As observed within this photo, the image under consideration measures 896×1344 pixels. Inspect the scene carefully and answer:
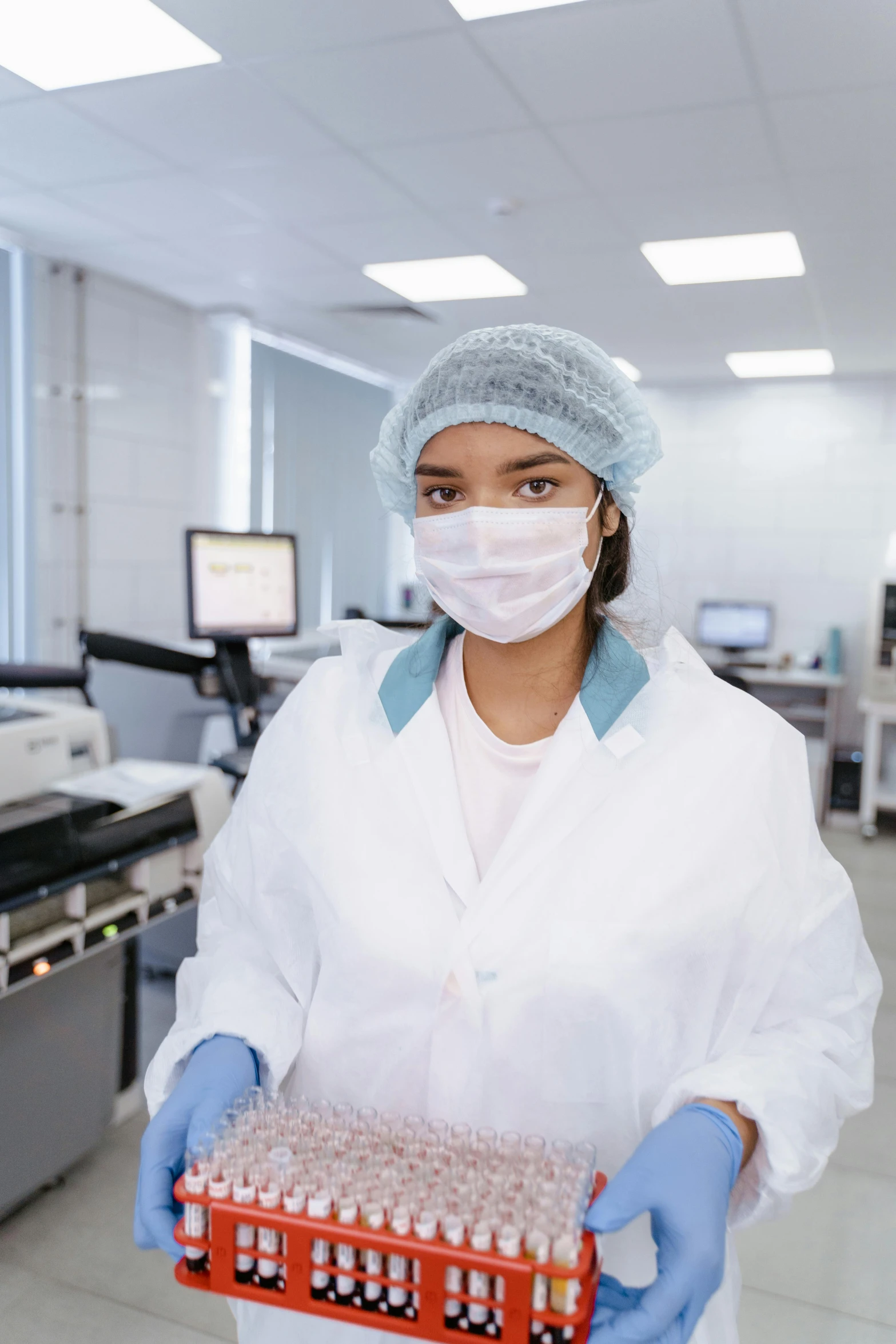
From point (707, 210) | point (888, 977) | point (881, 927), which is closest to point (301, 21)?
point (707, 210)

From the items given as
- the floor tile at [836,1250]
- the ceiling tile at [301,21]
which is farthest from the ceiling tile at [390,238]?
the floor tile at [836,1250]

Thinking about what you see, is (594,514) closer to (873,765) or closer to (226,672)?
(226,672)

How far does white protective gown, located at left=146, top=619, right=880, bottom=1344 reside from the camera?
0.84m

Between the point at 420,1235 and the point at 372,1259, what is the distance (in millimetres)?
44

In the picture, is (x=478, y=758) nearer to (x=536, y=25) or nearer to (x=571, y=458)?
(x=571, y=458)

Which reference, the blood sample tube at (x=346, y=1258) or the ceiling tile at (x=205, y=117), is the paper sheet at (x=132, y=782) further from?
the ceiling tile at (x=205, y=117)

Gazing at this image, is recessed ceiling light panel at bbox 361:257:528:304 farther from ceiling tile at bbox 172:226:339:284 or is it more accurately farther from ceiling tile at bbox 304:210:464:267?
ceiling tile at bbox 172:226:339:284

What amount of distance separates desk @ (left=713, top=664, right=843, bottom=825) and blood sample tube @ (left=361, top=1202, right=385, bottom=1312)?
14.7 feet

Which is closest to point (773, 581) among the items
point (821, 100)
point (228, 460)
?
point (228, 460)

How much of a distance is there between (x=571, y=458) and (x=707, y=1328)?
0.85 meters

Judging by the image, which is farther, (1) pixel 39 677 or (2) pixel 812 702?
(2) pixel 812 702

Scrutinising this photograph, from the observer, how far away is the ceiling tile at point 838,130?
2.45 metres

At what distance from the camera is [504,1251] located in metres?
0.66

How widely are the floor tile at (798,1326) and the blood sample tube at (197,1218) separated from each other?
1.33 m
